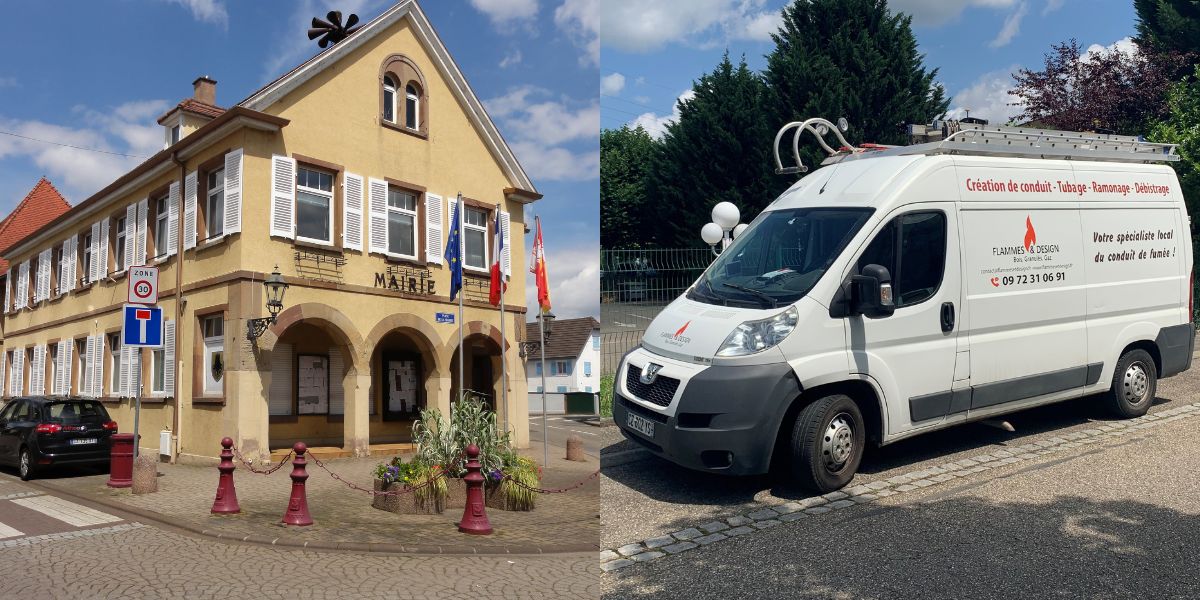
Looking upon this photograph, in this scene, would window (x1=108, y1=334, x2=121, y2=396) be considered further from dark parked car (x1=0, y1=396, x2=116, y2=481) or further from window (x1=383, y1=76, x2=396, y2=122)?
window (x1=383, y1=76, x2=396, y2=122)

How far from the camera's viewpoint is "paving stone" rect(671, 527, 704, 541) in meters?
5.54

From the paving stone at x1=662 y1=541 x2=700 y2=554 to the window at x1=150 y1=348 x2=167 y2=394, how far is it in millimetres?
15212

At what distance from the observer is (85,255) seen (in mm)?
22562

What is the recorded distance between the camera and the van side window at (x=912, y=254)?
6.71 meters

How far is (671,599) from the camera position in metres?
4.46

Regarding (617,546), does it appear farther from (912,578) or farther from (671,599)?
(912,578)

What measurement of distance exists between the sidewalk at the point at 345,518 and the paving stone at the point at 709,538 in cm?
73

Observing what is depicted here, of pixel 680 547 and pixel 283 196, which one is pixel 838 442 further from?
pixel 283 196

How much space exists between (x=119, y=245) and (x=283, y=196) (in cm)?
716

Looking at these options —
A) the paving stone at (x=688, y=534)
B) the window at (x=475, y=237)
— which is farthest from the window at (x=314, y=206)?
the paving stone at (x=688, y=534)

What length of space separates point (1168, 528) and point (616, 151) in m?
32.5

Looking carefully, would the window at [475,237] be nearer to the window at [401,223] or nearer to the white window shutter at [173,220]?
the window at [401,223]

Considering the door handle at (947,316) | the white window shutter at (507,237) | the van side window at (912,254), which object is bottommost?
the door handle at (947,316)

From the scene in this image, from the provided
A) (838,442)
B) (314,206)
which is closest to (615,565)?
(838,442)
